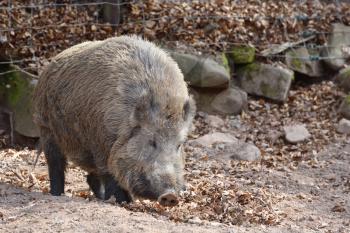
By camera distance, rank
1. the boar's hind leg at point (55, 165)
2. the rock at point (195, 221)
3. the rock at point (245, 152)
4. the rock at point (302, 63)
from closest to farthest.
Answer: the rock at point (195, 221), the boar's hind leg at point (55, 165), the rock at point (245, 152), the rock at point (302, 63)

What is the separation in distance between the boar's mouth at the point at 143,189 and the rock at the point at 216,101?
4.41 meters

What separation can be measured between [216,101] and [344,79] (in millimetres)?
1979

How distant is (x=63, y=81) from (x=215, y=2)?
15.9 ft

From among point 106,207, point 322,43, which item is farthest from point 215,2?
point 106,207

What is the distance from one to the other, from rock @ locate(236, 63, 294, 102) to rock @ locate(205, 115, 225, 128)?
Result: 0.82m

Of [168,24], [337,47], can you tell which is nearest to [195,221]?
[168,24]

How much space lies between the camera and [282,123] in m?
9.80

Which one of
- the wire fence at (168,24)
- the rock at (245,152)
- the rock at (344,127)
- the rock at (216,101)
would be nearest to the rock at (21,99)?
the wire fence at (168,24)

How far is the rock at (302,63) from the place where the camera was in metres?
10.8

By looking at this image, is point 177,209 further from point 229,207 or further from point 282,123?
point 282,123

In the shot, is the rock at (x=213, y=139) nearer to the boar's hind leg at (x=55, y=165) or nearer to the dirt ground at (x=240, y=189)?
the dirt ground at (x=240, y=189)

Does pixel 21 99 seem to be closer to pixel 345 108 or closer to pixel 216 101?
pixel 216 101

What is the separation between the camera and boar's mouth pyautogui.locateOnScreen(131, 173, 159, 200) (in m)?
5.38

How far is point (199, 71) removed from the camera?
981 cm
